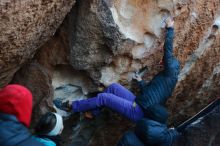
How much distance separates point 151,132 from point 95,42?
1.16 m

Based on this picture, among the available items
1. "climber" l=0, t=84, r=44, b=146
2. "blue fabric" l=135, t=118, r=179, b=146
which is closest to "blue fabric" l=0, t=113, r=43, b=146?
"climber" l=0, t=84, r=44, b=146

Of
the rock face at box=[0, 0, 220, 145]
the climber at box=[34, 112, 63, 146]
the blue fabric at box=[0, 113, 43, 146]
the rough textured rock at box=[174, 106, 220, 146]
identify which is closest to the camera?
the blue fabric at box=[0, 113, 43, 146]

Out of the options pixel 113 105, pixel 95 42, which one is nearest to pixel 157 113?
pixel 113 105

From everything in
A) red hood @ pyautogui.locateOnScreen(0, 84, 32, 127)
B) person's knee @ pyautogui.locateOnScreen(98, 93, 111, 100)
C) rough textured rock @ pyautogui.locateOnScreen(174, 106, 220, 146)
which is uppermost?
red hood @ pyautogui.locateOnScreen(0, 84, 32, 127)

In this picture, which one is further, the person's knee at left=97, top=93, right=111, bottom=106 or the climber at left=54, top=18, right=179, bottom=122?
the person's knee at left=97, top=93, right=111, bottom=106

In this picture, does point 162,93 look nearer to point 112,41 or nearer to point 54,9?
point 112,41

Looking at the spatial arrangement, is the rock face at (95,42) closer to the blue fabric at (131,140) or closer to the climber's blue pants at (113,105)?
the climber's blue pants at (113,105)

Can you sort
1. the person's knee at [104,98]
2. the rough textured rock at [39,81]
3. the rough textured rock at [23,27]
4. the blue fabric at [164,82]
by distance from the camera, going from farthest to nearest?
the rough textured rock at [39,81] → the person's knee at [104,98] → the blue fabric at [164,82] → the rough textured rock at [23,27]

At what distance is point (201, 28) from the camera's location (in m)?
5.30

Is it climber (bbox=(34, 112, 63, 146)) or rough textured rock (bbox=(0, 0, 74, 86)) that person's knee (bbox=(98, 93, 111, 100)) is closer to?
rough textured rock (bbox=(0, 0, 74, 86))

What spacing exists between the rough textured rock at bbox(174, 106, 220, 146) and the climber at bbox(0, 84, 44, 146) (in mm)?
3757

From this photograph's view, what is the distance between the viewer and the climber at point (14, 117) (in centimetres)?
298

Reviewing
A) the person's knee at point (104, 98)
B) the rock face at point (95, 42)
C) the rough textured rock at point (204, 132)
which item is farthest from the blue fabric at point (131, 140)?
the rough textured rock at point (204, 132)

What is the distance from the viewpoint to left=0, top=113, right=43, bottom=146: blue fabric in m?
2.96
